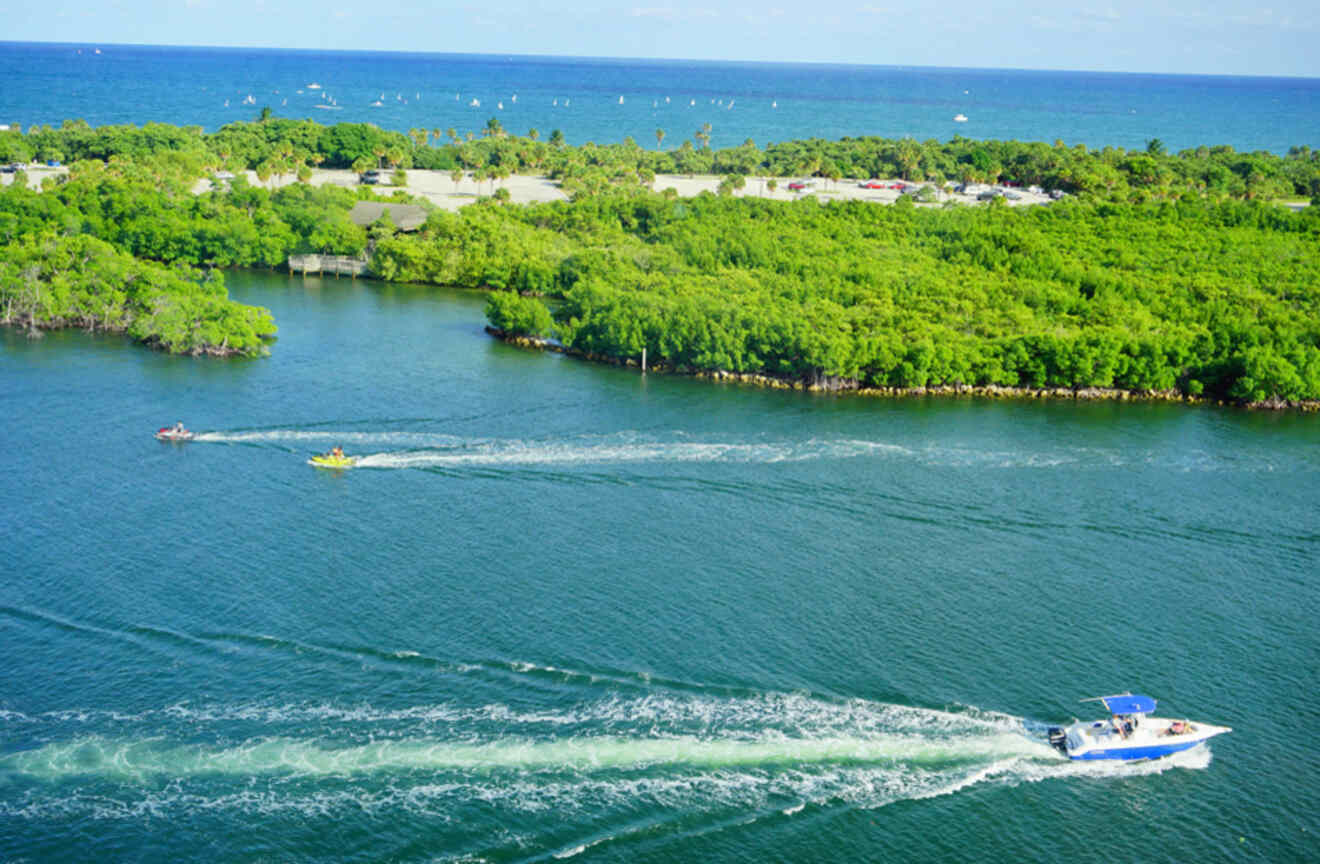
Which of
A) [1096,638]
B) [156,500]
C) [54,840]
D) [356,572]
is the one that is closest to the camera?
[54,840]

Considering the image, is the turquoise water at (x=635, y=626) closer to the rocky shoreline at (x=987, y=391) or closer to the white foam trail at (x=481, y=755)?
the white foam trail at (x=481, y=755)

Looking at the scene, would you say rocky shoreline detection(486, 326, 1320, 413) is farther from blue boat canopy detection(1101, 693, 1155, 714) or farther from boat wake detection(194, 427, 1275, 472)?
blue boat canopy detection(1101, 693, 1155, 714)

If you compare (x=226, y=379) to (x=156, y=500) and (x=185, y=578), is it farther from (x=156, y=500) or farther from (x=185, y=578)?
(x=185, y=578)

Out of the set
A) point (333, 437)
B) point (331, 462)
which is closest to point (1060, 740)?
point (331, 462)

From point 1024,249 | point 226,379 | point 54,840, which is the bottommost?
point 54,840

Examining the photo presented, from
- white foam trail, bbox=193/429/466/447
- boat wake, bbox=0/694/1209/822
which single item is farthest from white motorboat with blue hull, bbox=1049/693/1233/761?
white foam trail, bbox=193/429/466/447

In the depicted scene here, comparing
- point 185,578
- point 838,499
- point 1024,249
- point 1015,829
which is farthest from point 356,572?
point 1024,249

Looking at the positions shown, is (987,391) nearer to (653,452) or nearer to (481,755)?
(653,452)
